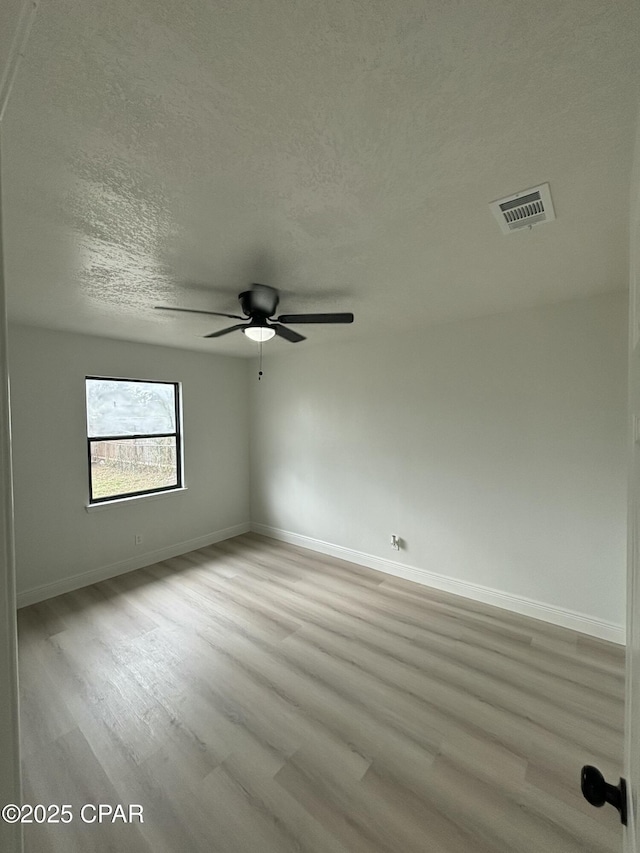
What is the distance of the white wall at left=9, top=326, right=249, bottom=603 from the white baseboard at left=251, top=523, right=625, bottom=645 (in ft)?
5.16

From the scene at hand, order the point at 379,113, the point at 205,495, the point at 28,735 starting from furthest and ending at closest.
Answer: the point at 205,495
the point at 28,735
the point at 379,113

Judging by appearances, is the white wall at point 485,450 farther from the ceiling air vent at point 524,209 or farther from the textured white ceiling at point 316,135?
the ceiling air vent at point 524,209

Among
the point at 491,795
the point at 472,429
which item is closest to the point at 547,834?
the point at 491,795

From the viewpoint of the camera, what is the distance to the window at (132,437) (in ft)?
11.7

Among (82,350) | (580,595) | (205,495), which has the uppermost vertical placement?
(82,350)

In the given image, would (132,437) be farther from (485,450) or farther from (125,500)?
(485,450)

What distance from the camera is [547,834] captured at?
1.37 m

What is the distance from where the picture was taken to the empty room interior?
890mm

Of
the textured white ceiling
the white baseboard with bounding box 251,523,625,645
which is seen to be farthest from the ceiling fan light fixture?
the white baseboard with bounding box 251,523,625,645

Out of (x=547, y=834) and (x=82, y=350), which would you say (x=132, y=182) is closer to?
(x=82, y=350)

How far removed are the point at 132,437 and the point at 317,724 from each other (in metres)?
3.25

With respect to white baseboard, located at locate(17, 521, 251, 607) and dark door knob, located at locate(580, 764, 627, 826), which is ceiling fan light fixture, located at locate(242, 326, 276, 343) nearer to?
dark door knob, located at locate(580, 764, 627, 826)

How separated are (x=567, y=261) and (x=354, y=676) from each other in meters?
2.82

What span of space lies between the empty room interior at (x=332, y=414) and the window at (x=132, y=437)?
0.03 m
